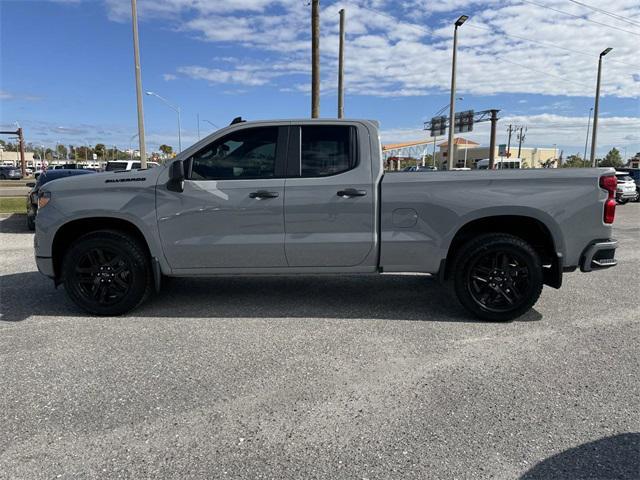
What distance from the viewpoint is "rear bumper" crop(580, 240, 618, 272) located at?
15.0ft

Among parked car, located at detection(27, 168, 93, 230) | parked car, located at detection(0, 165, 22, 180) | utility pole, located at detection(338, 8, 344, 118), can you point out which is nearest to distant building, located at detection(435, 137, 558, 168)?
parked car, located at detection(0, 165, 22, 180)

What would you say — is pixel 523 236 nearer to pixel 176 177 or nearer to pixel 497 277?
pixel 497 277

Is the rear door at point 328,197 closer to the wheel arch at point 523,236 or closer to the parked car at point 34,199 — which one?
the wheel arch at point 523,236

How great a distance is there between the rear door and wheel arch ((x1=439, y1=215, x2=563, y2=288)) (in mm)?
862

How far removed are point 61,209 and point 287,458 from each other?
354 centimetres

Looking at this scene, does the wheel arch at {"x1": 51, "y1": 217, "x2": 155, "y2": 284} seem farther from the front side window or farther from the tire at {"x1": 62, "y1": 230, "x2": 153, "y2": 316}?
the front side window

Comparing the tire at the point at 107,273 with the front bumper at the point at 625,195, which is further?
the front bumper at the point at 625,195

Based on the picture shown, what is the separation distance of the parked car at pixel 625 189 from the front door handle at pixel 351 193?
21.3 metres

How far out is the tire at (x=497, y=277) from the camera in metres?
4.57

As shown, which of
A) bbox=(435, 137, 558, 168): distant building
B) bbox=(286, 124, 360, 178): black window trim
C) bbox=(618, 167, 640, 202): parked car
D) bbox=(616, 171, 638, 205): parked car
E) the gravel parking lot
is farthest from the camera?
bbox=(435, 137, 558, 168): distant building

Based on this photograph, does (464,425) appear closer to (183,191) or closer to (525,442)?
(525,442)

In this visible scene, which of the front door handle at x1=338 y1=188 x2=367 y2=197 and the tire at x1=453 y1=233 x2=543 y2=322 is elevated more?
the front door handle at x1=338 y1=188 x2=367 y2=197

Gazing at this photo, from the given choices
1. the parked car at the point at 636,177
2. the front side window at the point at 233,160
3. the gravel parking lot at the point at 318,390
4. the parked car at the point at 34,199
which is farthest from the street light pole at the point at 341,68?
the gravel parking lot at the point at 318,390

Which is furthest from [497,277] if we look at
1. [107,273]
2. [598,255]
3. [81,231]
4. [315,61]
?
[315,61]
